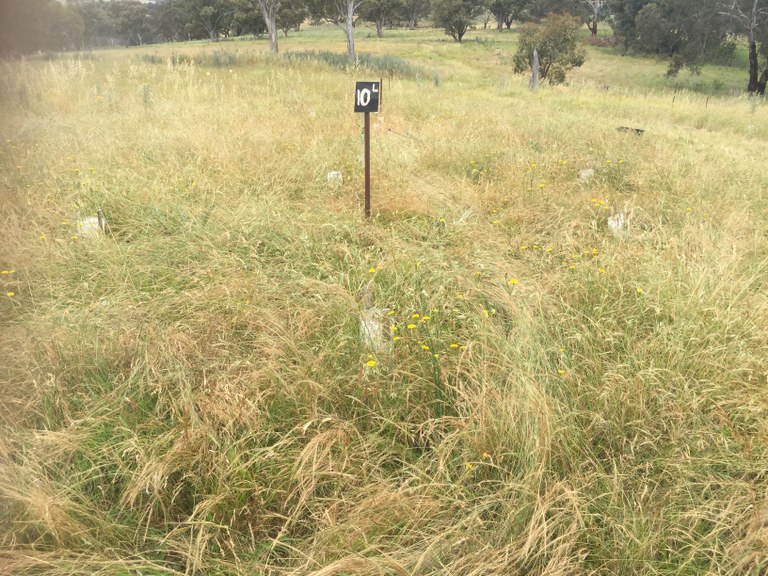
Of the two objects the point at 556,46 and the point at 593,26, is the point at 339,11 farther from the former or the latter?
the point at 593,26

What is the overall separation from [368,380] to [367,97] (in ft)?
9.26

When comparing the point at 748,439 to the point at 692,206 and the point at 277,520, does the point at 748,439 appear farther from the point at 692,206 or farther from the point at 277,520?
the point at 692,206

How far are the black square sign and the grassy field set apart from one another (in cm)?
88

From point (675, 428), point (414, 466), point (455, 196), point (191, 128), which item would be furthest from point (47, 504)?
point (191, 128)

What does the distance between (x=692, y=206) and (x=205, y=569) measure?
5.15 metres

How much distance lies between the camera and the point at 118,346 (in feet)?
Answer: 8.04

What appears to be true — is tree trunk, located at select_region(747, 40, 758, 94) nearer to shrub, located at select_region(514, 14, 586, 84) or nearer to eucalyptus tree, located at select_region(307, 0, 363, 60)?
shrub, located at select_region(514, 14, 586, 84)

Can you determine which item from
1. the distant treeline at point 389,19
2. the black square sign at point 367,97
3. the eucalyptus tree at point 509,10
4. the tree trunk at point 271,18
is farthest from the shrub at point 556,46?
the eucalyptus tree at point 509,10

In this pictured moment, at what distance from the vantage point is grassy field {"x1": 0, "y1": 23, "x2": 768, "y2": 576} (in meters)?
1.65

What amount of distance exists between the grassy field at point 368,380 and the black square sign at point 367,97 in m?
0.88

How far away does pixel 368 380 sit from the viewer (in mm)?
2262

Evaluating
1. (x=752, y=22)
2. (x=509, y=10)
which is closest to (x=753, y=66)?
(x=752, y=22)

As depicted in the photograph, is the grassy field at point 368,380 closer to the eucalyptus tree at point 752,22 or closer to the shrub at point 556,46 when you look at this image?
the shrub at point 556,46

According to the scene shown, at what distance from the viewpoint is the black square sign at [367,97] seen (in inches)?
165
